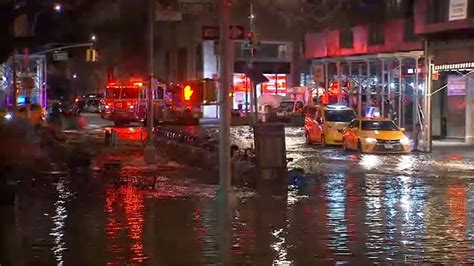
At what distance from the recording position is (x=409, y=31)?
114ft

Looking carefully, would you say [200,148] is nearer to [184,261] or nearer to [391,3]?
[184,261]

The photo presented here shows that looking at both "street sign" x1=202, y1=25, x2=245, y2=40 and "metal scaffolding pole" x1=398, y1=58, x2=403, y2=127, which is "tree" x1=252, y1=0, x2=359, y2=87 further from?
"street sign" x1=202, y1=25, x2=245, y2=40

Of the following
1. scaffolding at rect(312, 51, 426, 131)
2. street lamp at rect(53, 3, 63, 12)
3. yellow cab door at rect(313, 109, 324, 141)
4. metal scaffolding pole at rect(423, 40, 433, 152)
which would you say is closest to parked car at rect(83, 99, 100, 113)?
scaffolding at rect(312, 51, 426, 131)

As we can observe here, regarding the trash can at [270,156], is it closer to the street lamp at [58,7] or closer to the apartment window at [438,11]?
the street lamp at [58,7]

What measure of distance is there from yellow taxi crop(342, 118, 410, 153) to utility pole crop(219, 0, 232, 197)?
1576 cm

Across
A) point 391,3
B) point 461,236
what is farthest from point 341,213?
point 391,3

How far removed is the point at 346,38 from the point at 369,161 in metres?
15.0

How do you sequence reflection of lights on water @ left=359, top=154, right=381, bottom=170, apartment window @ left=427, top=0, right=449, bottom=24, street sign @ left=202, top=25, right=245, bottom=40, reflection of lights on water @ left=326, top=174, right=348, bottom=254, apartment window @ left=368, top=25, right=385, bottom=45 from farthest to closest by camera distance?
apartment window @ left=368, top=25, right=385, bottom=45
apartment window @ left=427, top=0, right=449, bottom=24
reflection of lights on water @ left=359, top=154, right=381, bottom=170
street sign @ left=202, top=25, right=245, bottom=40
reflection of lights on water @ left=326, top=174, right=348, bottom=254

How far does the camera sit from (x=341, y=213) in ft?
48.9

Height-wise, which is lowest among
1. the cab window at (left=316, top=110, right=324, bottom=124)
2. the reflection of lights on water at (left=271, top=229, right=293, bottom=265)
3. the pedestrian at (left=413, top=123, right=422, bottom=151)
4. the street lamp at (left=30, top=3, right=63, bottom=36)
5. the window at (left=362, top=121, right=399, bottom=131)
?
the reflection of lights on water at (left=271, top=229, right=293, bottom=265)

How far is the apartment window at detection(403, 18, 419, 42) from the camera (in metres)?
34.3

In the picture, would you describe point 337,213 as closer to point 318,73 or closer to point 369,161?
point 369,161

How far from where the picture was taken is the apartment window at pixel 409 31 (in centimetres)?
3426

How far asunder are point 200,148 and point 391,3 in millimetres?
23292
